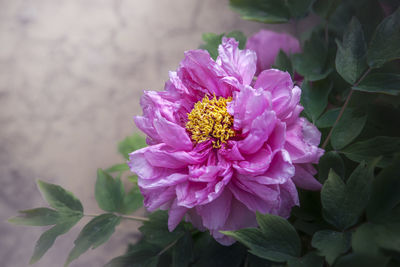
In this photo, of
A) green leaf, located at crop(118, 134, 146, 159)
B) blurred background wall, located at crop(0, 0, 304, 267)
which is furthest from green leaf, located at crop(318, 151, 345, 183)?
blurred background wall, located at crop(0, 0, 304, 267)

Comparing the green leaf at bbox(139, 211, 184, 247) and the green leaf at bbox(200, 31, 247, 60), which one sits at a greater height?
the green leaf at bbox(200, 31, 247, 60)

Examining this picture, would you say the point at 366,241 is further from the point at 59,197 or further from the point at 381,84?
the point at 59,197

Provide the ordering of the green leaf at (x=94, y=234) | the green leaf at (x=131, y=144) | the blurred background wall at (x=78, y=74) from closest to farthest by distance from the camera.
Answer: the green leaf at (x=94, y=234) < the green leaf at (x=131, y=144) < the blurred background wall at (x=78, y=74)

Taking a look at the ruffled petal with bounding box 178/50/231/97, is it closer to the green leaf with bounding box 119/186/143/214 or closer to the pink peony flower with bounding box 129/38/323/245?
the pink peony flower with bounding box 129/38/323/245

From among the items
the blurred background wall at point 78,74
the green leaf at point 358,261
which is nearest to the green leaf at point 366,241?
the green leaf at point 358,261

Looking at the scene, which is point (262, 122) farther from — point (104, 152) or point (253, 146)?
point (104, 152)

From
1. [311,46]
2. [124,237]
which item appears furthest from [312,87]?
[124,237]

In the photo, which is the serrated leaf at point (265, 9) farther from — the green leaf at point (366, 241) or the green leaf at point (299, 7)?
the green leaf at point (366, 241)
